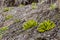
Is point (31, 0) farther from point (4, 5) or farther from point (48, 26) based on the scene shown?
point (48, 26)

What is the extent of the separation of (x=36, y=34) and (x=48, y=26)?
1.54ft

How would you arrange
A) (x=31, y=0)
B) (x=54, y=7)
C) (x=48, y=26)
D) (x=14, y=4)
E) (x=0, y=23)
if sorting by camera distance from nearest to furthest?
(x=48, y=26) → (x=54, y=7) → (x=0, y=23) → (x=31, y=0) → (x=14, y=4)

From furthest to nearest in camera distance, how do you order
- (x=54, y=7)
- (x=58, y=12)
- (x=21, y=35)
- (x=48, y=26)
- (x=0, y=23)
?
(x=0, y=23) → (x=54, y=7) → (x=58, y=12) → (x=21, y=35) → (x=48, y=26)

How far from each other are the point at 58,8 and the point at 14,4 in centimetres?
907

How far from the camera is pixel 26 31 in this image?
Result: 646 cm

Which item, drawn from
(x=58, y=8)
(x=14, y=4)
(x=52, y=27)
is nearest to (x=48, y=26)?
Result: (x=52, y=27)

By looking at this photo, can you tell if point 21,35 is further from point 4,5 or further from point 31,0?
point 4,5

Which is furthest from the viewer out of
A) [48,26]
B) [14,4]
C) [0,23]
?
[14,4]

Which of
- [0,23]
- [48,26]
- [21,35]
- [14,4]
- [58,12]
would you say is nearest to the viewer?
[48,26]

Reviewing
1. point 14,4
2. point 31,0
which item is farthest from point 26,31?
point 14,4

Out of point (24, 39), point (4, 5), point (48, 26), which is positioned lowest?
point (4, 5)

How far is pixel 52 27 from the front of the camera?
5914 mm

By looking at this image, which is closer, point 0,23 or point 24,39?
point 24,39

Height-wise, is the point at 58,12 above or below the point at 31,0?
above
